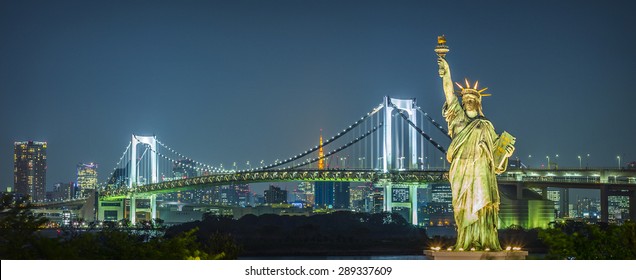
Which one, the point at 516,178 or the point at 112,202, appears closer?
the point at 516,178

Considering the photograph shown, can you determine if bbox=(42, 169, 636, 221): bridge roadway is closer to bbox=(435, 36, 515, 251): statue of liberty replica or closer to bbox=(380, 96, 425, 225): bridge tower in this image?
bbox=(380, 96, 425, 225): bridge tower

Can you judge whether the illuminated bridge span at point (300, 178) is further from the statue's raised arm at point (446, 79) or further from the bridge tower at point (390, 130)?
the statue's raised arm at point (446, 79)

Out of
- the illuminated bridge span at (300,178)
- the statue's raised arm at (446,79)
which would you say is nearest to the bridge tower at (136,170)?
the illuminated bridge span at (300,178)

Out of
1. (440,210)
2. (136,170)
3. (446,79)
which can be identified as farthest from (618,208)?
(446,79)
